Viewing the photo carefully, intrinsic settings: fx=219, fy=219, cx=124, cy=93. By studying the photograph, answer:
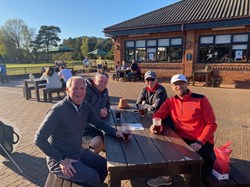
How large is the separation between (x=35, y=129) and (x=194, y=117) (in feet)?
13.3

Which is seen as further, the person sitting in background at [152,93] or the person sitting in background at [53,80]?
the person sitting in background at [53,80]

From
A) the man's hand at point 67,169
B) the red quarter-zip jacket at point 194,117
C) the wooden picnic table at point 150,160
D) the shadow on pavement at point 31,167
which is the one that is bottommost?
the shadow on pavement at point 31,167

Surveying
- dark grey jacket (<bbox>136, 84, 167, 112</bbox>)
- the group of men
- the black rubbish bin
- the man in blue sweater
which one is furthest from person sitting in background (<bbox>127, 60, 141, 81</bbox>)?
the man in blue sweater

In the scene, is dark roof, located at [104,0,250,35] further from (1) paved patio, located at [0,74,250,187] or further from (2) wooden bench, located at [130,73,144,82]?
A: (1) paved patio, located at [0,74,250,187]

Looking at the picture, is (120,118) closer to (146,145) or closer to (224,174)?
(146,145)

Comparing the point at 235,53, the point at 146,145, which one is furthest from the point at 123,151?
the point at 235,53

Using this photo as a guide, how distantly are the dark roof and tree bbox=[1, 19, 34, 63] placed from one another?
122 ft

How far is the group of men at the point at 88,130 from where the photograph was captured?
2.14m

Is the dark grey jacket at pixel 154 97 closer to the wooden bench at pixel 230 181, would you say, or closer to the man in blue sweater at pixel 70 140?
the man in blue sweater at pixel 70 140

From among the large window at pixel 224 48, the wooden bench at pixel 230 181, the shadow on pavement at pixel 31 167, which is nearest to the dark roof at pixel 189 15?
the large window at pixel 224 48

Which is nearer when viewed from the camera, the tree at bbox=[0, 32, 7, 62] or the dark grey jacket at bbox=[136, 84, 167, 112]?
the dark grey jacket at bbox=[136, 84, 167, 112]

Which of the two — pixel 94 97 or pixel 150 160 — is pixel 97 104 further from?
pixel 150 160

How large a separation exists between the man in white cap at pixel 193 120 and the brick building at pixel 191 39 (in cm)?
1100

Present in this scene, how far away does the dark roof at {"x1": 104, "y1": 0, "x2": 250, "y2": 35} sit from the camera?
1234 centimetres
